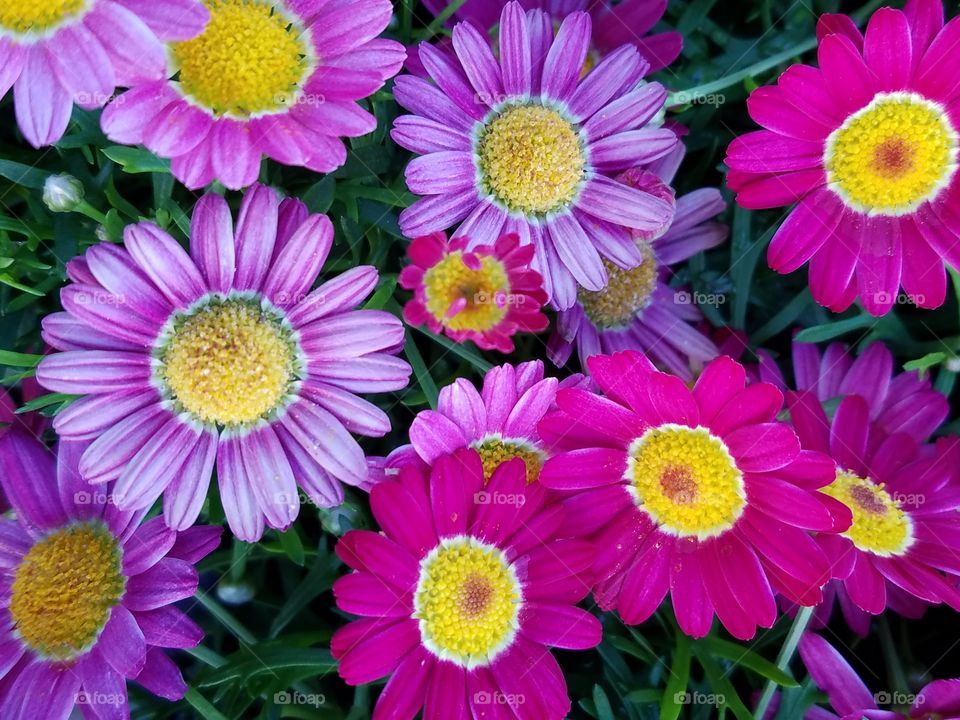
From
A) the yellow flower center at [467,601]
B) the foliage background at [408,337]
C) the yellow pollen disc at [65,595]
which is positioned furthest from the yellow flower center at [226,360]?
the yellow flower center at [467,601]

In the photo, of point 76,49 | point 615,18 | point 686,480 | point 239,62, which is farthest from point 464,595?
point 615,18

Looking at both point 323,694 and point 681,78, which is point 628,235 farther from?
point 323,694

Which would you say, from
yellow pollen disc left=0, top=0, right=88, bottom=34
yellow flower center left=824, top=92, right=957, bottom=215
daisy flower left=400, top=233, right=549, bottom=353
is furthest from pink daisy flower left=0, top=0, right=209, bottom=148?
yellow flower center left=824, top=92, right=957, bottom=215

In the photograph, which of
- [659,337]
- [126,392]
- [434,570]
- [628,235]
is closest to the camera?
[126,392]

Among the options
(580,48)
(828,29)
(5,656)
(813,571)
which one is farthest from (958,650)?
(5,656)

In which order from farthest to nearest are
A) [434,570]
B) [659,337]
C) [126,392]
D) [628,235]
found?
1. [659,337]
2. [628,235]
3. [434,570]
4. [126,392]

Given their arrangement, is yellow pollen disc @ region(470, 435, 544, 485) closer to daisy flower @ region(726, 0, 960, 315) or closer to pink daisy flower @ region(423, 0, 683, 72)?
daisy flower @ region(726, 0, 960, 315)

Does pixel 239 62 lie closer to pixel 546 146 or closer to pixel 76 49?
pixel 76 49
